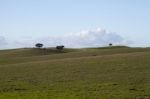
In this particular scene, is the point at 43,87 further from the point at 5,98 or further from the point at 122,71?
the point at 122,71

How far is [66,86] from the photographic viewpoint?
105 ft

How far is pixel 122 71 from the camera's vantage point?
41812 millimetres

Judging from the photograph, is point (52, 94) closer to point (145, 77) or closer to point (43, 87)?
point (43, 87)

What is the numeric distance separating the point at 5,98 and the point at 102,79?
1244 cm

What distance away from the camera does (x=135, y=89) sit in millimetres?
28391

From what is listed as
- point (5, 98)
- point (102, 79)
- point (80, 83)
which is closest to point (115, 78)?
point (102, 79)

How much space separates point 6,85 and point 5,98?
27.6ft

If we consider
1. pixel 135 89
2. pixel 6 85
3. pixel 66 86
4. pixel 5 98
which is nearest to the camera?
pixel 5 98

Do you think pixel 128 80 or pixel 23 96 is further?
pixel 128 80

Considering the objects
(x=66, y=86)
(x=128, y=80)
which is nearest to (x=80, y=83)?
(x=66, y=86)

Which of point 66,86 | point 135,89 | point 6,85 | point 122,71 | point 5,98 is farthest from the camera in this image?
point 122,71

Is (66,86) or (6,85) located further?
(6,85)

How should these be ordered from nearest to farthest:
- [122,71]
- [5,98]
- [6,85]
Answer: [5,98] < [6,85] < [122,71]

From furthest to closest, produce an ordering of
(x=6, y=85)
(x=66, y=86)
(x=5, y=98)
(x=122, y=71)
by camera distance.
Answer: (x=122, y=71) < (x=6, y=85) < (x=66, y=86) < (x=5, y=98)
